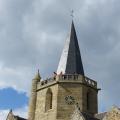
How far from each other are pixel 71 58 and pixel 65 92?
4516 millimetres

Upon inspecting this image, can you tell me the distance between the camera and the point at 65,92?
41.3m

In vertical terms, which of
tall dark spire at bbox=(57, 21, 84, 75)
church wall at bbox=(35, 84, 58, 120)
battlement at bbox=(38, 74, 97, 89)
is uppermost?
tall dark spire at bbox=(57, 21, 84, 75)

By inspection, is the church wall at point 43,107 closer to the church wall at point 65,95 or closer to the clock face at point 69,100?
the church wall at point 65,95

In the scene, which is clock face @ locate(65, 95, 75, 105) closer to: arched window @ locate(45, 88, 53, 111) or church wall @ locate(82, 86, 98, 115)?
church wall @ locate(82, 86, 98, 115)

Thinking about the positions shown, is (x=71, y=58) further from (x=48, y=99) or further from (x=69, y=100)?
(x=69, y=100)

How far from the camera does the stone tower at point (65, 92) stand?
134ft

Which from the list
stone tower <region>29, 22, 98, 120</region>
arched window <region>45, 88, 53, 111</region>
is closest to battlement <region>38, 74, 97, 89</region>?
stone tower <region>29, 22, 98, 120</region>

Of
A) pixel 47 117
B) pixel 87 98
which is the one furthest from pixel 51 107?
pixel 87 98

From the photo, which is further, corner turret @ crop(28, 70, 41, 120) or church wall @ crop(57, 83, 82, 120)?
corner turret @ crop(28, 70, 41, 120)

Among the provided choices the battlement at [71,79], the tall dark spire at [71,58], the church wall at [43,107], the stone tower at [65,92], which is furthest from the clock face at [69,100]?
the tall dark spire at [71,58]

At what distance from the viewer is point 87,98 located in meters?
42.2

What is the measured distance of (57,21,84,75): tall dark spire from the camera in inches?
1709

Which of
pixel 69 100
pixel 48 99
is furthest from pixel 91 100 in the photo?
pixel 48 99

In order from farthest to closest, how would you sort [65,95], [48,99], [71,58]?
[71,58]
[48,99]
[65,95]
